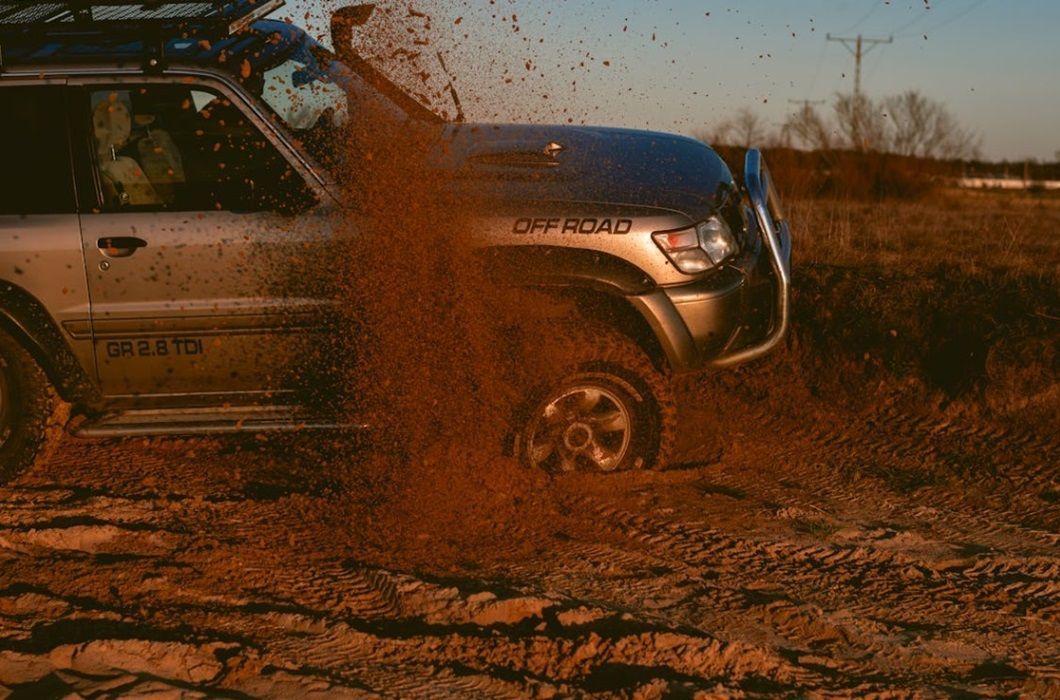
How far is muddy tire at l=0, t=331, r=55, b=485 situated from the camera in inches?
213

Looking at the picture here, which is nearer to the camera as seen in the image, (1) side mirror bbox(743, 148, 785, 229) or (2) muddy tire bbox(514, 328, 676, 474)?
(2) muddy tire bbox(514, 328, 676, 474)

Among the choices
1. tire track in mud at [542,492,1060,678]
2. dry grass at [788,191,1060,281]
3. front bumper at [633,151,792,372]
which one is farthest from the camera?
dry grass at [788,191,1060,281]

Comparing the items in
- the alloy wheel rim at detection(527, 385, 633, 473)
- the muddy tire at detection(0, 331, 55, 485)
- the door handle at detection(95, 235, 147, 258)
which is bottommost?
the alloy wheel rim at detection(527, 385, 633, 473)

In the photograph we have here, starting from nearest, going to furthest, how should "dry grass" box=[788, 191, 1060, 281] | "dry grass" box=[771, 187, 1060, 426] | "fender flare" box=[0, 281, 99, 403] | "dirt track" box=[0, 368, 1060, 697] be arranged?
"dirt track" box=[0, 368, 1060, 697], "fender flare" box=[0, 281, 99, 403], "dry grass" box=[771, 187, 1060, 426], "dry grass" box=[788, 191, 1060, 281]

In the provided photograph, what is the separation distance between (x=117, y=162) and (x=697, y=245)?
8.92 feet

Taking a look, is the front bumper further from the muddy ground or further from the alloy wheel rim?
the muddy ground

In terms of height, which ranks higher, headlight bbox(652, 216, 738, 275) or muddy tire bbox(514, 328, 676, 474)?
headlight bbox(652, 216, 738, 275)

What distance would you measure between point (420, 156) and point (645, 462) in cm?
177

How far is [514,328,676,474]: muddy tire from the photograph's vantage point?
5262 millimetres

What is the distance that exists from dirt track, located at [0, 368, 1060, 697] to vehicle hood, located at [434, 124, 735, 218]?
134 centimetres

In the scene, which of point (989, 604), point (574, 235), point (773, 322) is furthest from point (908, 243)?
point (989, 604)

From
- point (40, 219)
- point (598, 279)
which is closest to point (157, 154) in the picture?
point (40, 219)

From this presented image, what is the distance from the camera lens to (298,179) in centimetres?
517

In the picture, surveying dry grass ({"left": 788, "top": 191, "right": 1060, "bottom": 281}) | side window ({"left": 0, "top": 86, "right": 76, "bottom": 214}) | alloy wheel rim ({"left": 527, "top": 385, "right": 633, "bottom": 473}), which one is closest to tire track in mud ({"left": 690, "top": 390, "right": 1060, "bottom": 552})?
alloy wheel rim ({"left": 527, "top": 385, "right": 633, "bottom": 473})
